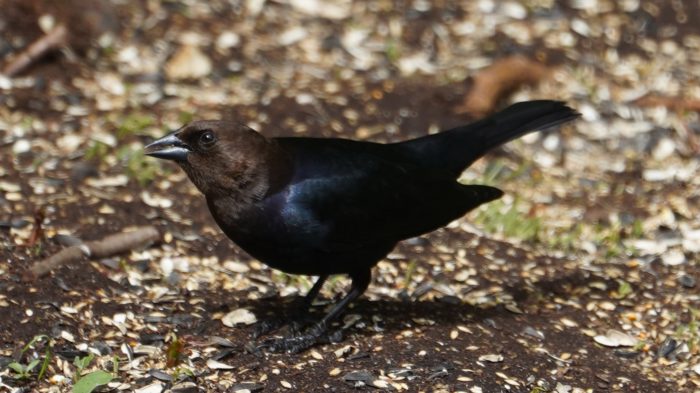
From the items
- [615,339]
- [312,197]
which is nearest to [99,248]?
[312,197]

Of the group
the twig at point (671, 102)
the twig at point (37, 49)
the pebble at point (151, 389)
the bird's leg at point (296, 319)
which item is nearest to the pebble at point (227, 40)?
the twig at point (37, 49)

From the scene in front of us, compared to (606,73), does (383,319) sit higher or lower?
lower

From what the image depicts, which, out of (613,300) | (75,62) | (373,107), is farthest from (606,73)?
(75,62)

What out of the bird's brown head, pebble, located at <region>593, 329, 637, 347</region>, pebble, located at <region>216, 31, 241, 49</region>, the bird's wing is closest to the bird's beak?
the bird's brown head

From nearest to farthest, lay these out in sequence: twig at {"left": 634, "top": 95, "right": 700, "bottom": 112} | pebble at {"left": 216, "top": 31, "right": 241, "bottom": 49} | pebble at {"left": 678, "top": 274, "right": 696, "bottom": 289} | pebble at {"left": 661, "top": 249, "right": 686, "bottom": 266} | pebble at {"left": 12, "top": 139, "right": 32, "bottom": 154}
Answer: pebble at {"left": 678, "top": 274, "right": 696, "bottom": 289}
pebble at {"left": 661, "top": 249, "right": 686, "bottom": 266}
pebble at {"left": 12, "top": 139, "right": 32, "bottom": 154}
twig at {"left": 634, "top": 95, "right": 700, "bottom": 112}
pebble at {"left": 216, "top": 31, "right": 241, "bottom": 49}

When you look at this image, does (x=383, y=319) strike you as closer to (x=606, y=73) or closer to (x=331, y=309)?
(x=331, y=309)

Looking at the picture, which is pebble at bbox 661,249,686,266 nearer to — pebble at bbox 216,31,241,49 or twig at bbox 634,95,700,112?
twig at bbox 634,95,700,112

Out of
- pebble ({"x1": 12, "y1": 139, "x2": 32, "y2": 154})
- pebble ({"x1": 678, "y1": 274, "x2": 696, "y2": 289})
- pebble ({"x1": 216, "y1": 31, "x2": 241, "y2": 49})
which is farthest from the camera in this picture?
pebble ({"x1": 216, "y1": 31, "x2": 241, "y2": 49})
